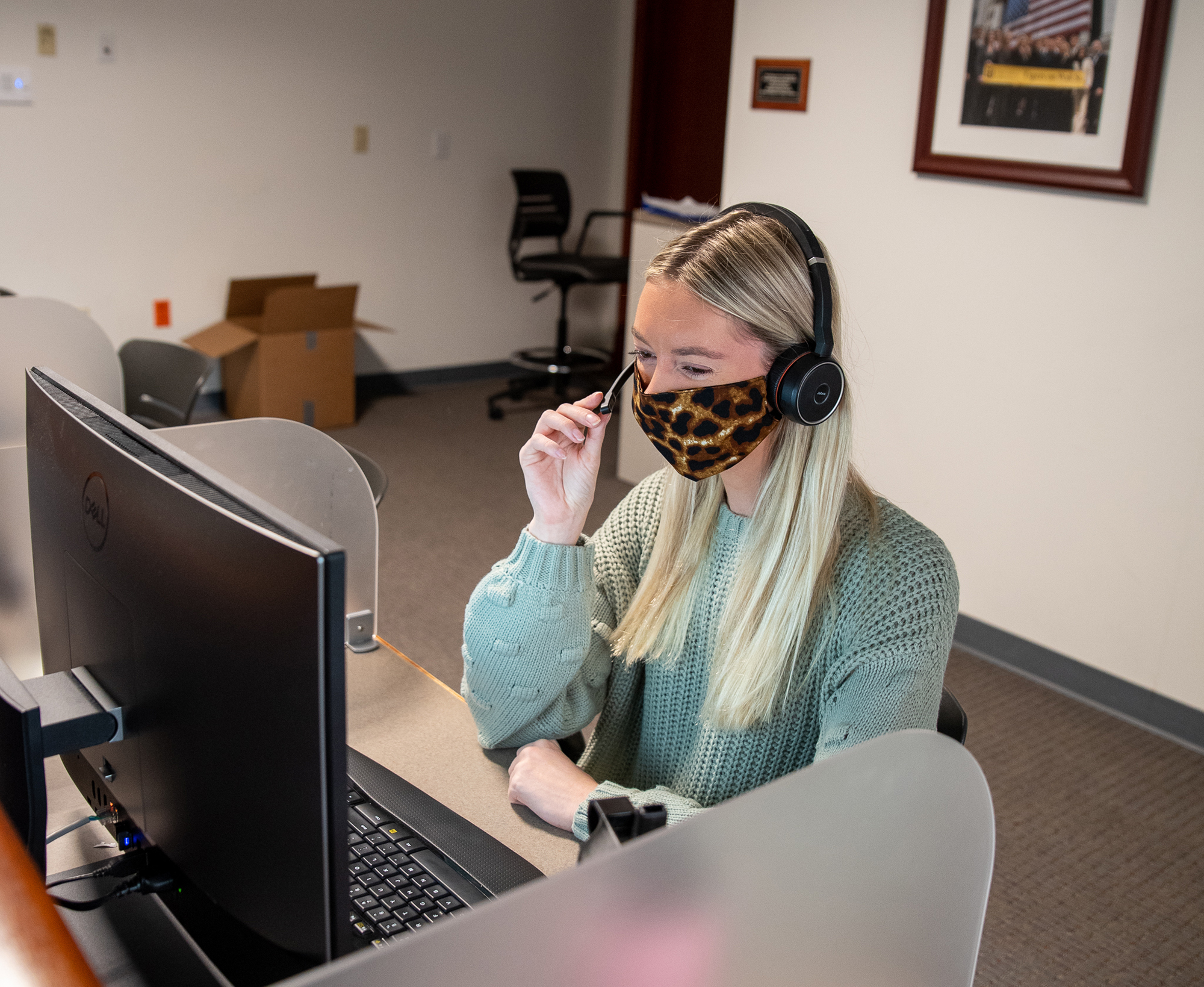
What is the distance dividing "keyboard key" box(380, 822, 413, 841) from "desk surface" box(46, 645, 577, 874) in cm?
9

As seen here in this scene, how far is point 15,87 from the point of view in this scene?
4.23m

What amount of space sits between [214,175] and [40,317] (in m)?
2.72

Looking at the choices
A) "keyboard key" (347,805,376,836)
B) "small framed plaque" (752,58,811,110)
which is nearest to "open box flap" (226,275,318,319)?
"small framed plaque" (752,58,811,110)

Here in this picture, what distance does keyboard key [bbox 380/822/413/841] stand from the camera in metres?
1.03

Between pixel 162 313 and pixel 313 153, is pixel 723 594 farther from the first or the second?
pixel 313 153

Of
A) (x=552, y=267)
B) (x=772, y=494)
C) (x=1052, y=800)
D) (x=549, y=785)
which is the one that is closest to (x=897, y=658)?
(x=772, y=494)

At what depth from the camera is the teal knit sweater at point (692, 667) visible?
111 centimetres

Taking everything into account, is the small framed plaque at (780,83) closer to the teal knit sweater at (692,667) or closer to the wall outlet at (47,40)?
the teal knit sweater at (692,667)

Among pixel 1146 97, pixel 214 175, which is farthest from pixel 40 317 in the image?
pixel 214 175

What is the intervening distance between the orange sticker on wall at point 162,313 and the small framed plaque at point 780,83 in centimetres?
268

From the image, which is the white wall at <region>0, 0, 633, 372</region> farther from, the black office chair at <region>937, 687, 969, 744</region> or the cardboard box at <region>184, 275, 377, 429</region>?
the black office chair at <region>937, 687, 969, 744</region>

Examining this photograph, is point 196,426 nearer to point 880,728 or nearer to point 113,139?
point 880,728

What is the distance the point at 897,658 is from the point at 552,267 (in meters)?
4.29

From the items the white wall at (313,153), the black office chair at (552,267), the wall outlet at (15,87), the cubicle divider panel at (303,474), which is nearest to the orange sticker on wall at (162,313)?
the white wall at (313,153)
